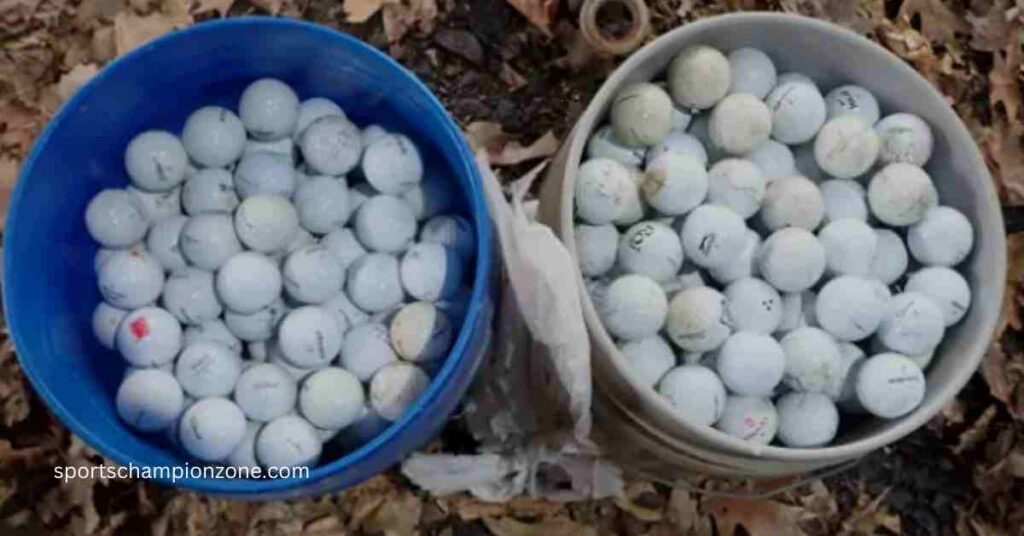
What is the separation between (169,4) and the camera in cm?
155

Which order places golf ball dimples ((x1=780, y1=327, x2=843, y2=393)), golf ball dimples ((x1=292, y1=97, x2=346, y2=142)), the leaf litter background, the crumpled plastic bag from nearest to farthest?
the crumpled plastic bag, golf ball dimples ((x1=780, y1=327, x2=843, y2=393)), golf ball dimples ((x1=292, y1=97, x2=346, y2=142)), the leaf litter background

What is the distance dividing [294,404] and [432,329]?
153 mm

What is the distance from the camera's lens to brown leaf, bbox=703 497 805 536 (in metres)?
1.49

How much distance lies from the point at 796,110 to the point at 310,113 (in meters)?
0.49

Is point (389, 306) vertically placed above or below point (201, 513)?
above

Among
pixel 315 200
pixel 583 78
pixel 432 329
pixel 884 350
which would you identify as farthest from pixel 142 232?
pixel 884 350

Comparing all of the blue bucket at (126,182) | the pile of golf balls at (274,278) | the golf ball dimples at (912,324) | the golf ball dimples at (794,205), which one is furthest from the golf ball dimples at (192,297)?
the golf ball dimples at (912,324)

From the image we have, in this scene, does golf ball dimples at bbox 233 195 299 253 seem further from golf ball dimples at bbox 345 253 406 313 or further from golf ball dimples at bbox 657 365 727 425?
golf ball dimples at bbox 657 365 727 425

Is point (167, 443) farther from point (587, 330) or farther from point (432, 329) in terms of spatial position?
point (587, 330)

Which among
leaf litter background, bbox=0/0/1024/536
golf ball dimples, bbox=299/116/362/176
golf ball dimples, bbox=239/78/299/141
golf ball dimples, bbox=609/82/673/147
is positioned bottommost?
leaf litter background, bbox=0/0/1024/536

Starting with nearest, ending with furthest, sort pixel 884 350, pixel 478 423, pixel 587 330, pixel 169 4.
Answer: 1. pixel 587 330
2. pixel 884 350
3. pixel 478 423
4. pixel 169 4

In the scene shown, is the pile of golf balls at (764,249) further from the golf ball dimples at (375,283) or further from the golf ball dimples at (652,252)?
the golf ball dimples at (375,283)

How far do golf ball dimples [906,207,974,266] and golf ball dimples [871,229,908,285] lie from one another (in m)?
0.02

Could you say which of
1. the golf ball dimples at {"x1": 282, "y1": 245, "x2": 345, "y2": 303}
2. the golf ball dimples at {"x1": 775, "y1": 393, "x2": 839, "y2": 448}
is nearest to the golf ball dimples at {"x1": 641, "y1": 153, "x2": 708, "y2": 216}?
the golf ball dimples at {"x1": 775, "y1": 393, "x2": 839, "y2": 448}
